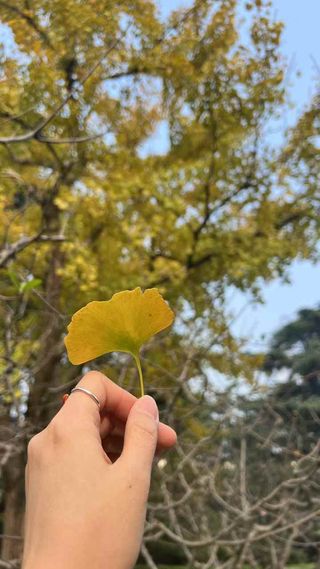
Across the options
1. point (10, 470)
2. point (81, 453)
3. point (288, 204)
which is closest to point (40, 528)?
point (81, 453)

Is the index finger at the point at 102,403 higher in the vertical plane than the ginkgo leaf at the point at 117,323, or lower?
lower

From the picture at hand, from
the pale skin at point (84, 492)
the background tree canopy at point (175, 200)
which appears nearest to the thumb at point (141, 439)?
the pale skin at point (84, 492)

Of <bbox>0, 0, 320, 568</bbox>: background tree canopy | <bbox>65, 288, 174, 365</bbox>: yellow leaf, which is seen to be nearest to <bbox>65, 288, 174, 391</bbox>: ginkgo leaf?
<bbox>65, 288, 174, 365</bbox>: yellow leaf

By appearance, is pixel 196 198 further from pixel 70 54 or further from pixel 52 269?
pixel 70 54

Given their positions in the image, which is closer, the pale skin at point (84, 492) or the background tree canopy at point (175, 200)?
the pale skin at point (84, 492)

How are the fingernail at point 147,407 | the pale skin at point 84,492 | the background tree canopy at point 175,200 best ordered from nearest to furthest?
the pale skin at point 84,492 → the fingernail at point 147,407 → the background tree canopy at point 175,200

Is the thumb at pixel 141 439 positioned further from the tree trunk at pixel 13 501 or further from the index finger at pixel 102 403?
the tree trunk at pixel 13 501

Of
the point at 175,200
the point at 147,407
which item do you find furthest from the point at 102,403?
the point at 175,200

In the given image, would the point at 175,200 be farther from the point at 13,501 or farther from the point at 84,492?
the point at 84,492
